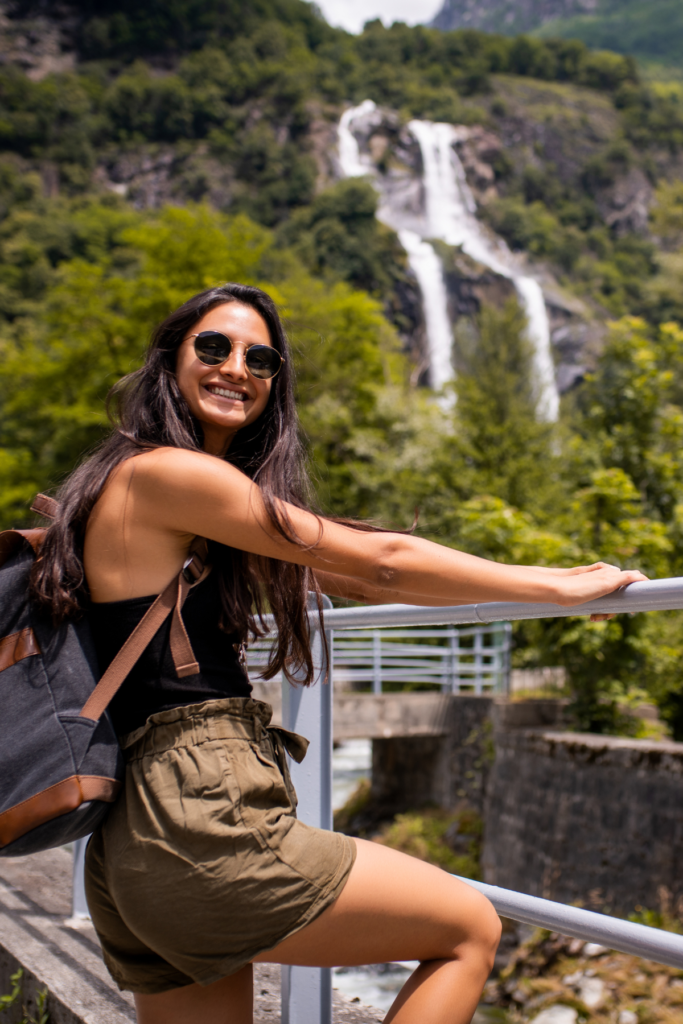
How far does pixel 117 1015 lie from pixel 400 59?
109480 millimetres

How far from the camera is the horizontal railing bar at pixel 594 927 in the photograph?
1.11 m

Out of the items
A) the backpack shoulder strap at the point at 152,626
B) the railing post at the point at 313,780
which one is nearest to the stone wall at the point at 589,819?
the railing post at the point at 313,780

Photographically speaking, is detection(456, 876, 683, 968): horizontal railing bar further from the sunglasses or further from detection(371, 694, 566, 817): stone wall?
detection(371, 694, 566, 817): stone wall

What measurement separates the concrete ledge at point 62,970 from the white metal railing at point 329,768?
0.21m

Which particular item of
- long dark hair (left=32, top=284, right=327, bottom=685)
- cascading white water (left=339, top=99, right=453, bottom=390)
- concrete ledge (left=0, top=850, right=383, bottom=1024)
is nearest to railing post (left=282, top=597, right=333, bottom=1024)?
concrete ledge (left=0, top=850, right=383, bottom=1024)

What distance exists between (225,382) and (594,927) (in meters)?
0.98

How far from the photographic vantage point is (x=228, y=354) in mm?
1463

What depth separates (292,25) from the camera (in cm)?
9538

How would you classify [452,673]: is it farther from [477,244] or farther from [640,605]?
[477,244]

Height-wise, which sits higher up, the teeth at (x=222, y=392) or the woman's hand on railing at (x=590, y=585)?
the teeth at (x=222, y=392)

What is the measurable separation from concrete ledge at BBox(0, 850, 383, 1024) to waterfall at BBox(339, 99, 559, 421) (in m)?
35.1

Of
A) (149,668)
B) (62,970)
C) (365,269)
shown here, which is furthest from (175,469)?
(365,269)

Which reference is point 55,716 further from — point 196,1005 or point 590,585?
point 590,585

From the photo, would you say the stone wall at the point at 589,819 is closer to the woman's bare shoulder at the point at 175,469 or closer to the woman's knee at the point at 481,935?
the woman's knee at the point at 481,935
